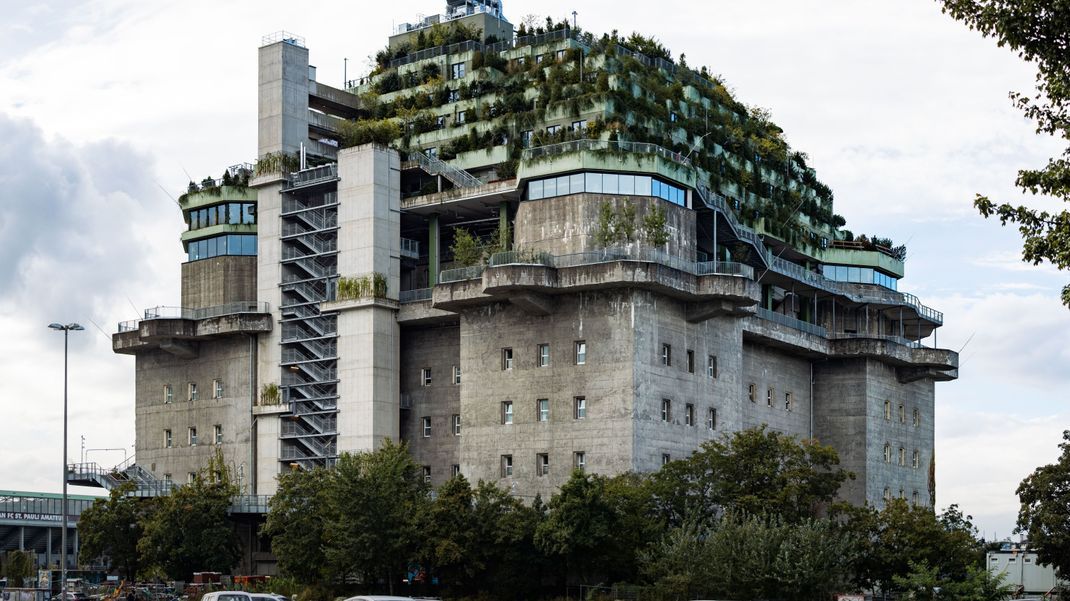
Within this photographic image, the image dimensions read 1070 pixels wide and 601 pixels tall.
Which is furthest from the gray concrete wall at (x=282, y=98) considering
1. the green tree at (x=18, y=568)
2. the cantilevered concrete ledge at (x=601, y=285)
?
the green tree at (x=18, y=568)

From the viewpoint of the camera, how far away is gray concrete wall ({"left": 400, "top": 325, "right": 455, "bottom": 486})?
11881 centimetres

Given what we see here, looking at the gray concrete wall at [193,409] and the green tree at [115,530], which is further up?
the gray concrete wall at [193,409]

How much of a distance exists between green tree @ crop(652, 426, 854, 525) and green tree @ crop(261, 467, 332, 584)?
23.3m

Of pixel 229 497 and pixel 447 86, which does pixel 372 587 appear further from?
pixel 447 86

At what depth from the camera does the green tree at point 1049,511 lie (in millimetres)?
97750

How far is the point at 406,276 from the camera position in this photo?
411 ft

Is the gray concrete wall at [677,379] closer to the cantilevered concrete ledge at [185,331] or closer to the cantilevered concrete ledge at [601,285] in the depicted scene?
the cantilevered concrete ledge at [601,285]

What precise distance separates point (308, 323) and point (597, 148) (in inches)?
1135

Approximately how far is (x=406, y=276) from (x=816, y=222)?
41.8m

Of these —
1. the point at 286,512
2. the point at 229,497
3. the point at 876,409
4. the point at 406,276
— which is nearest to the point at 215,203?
the point at 406,276

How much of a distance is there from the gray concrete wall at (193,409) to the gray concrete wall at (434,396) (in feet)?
49.7

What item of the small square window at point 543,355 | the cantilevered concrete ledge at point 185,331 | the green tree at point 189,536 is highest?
the cantilevered concrete ledge at point 185,331

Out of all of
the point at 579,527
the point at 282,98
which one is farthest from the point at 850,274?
the point at 579,527

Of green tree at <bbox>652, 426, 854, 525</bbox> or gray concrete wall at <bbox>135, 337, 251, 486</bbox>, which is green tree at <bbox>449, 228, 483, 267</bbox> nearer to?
gray concrete wall at <bbox>135, 337, 251, 486</bbox>
